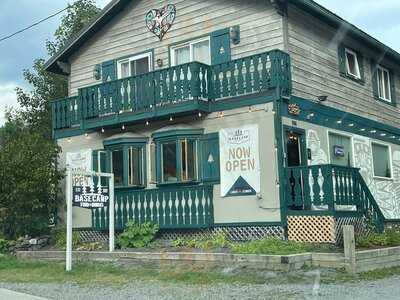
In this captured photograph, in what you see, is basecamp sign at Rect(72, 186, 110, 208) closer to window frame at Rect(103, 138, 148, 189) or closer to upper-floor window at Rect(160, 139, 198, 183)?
window frame at Rect(103, 138, 148, 189)

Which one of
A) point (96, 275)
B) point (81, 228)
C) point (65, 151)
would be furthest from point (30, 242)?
point (96, 275)

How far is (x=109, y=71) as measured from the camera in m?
20.4

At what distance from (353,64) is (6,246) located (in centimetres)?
1270

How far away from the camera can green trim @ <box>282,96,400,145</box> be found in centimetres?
1667

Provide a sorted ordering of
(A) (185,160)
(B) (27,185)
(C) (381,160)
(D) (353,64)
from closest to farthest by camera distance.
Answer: (A) (185,160)
(B) (27,185)
(D) (353,64)
(C) (381,160)

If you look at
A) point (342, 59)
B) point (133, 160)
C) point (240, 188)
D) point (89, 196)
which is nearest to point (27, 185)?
point (133, 160)

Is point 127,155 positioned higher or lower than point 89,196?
higher

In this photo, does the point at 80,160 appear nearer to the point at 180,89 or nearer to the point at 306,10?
the point at 180,89

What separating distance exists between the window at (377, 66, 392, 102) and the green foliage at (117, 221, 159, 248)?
10.4m

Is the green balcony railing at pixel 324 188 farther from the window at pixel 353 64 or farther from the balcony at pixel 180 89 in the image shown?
the window at pixel 353 64

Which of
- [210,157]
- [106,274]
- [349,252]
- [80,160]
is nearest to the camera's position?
[349,252]

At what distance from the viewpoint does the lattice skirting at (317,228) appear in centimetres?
1410

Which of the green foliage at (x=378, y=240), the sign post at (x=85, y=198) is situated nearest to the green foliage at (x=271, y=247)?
the green foliage at (x=378, y=240)

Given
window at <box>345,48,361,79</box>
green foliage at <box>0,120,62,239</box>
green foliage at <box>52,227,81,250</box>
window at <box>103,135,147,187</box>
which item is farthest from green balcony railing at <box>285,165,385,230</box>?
green foliage at <box>0,120,62,239</box>
